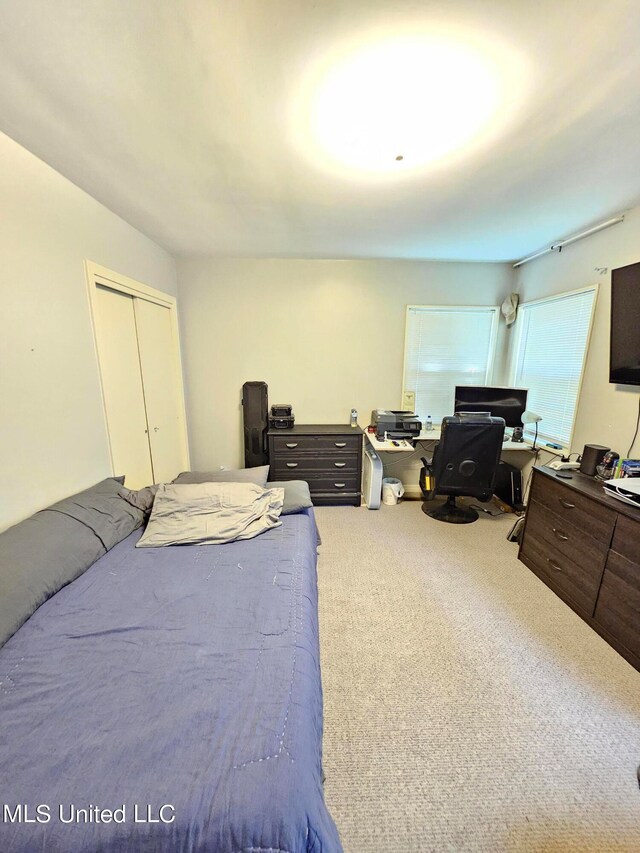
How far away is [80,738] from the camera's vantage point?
33.3 inches

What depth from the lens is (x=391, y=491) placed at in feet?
10.9

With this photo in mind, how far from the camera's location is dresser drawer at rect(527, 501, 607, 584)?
1749 millimetres

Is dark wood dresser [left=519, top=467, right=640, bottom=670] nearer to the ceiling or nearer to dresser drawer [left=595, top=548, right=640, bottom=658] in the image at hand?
dresser drawer [left=595, top=548, right=640, bottom=658]

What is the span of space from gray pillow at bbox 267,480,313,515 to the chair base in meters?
1.51

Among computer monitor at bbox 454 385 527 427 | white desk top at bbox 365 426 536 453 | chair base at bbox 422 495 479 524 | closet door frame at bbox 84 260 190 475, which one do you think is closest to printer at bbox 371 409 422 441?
white desk top at bbox 365 426 536 453

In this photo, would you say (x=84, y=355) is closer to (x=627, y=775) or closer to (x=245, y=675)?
(x=245, y=675)

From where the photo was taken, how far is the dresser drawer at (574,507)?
171 centimetres

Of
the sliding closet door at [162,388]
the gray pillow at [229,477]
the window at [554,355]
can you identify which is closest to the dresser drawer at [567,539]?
the window at [554,355]

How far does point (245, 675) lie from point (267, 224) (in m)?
2.82

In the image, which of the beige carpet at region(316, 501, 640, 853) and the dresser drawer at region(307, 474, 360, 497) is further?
the dresser drawer at region(307, 474, 360, 497)

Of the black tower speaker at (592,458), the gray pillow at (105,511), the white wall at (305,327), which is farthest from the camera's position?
the white wall at (305,327)

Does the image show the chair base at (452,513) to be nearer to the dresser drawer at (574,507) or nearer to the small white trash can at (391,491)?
the small white trash can at (391,491)

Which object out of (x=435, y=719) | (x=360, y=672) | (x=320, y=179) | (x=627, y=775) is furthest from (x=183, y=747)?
(x=320, y=179)

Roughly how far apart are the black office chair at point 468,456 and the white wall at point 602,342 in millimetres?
638
